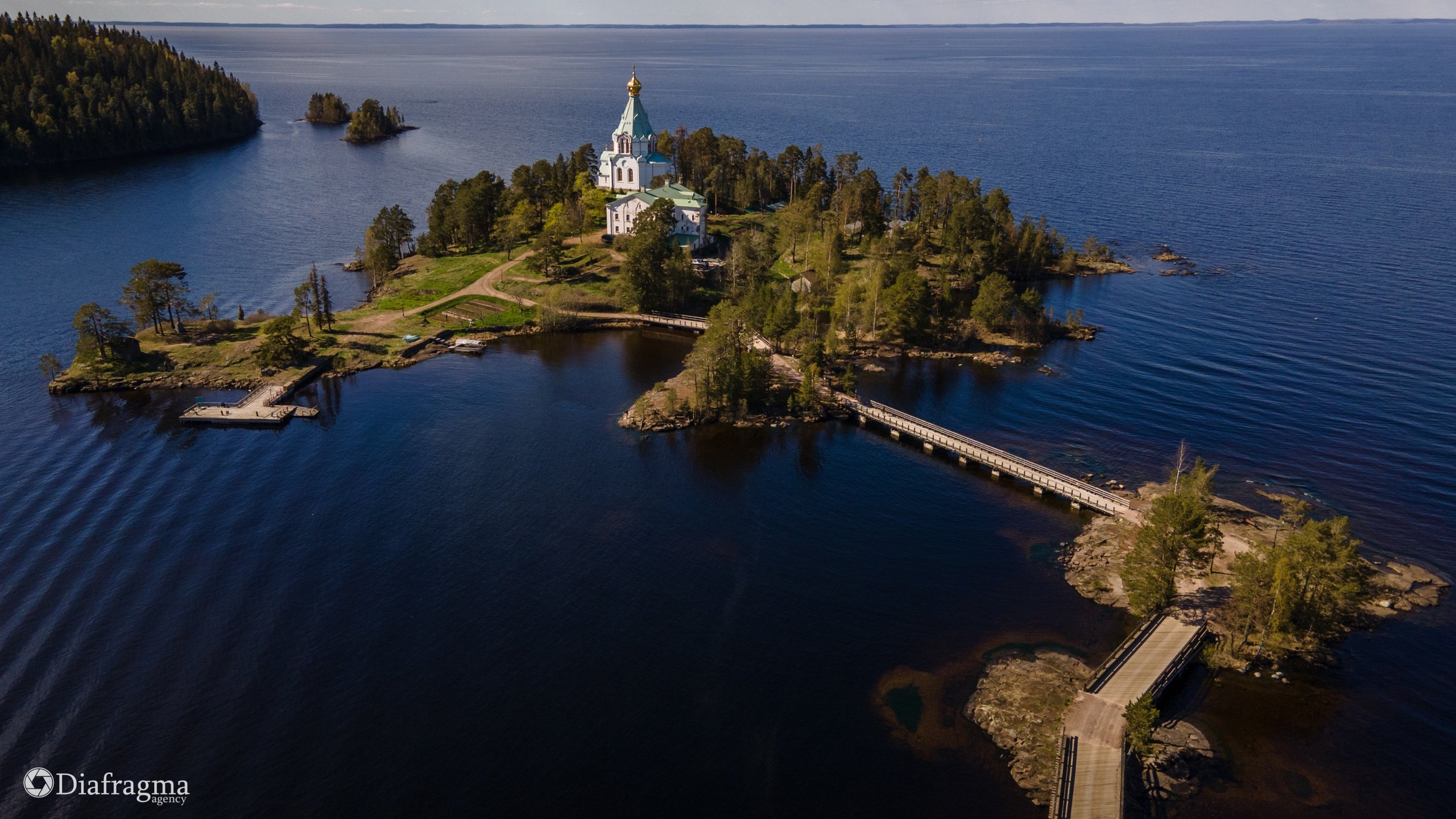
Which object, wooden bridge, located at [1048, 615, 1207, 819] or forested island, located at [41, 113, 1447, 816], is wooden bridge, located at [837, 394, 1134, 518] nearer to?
forested island, located at [41, 113, 1447, 816]

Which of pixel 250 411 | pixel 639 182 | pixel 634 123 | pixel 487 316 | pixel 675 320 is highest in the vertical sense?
pixel 634 123

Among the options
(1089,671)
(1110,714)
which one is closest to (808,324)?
(1089,671)

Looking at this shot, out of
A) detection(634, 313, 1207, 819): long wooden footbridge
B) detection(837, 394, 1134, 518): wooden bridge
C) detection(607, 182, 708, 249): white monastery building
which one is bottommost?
detection(634, 313, 1207, 819): long wooden footbridge

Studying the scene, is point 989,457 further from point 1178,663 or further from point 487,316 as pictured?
point 487,316

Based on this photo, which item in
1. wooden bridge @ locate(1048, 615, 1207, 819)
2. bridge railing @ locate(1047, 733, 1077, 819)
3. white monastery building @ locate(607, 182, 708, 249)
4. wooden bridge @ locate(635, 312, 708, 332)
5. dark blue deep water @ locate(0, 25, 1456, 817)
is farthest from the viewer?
white monastery building @ locate(607, 182, 708, 249)

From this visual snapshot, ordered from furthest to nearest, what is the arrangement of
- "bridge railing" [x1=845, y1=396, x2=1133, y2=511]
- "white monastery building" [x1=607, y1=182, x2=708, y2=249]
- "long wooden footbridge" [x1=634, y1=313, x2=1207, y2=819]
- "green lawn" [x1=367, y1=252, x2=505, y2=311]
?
"white monastery building" [x1=607, y1=182, x2=708, y2=249], "green lawn" [x1=367, y1=252, x2=505, y2=311], "bridge railing" [x1=845, y1=396, x2=1133, y2=511], "long wooden footbridge" [x1=634, y1=313, x2=1207, y2=819]

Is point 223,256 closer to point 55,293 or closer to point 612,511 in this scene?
point 55,293

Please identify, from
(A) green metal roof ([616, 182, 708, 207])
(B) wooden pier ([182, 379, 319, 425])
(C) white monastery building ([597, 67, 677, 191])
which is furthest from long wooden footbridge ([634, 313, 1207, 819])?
(C) white monastery building ([597, 67, 677, 191])

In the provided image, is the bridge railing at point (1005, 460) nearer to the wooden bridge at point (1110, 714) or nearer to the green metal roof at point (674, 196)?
the wooden bridge at point (1110, 714)
